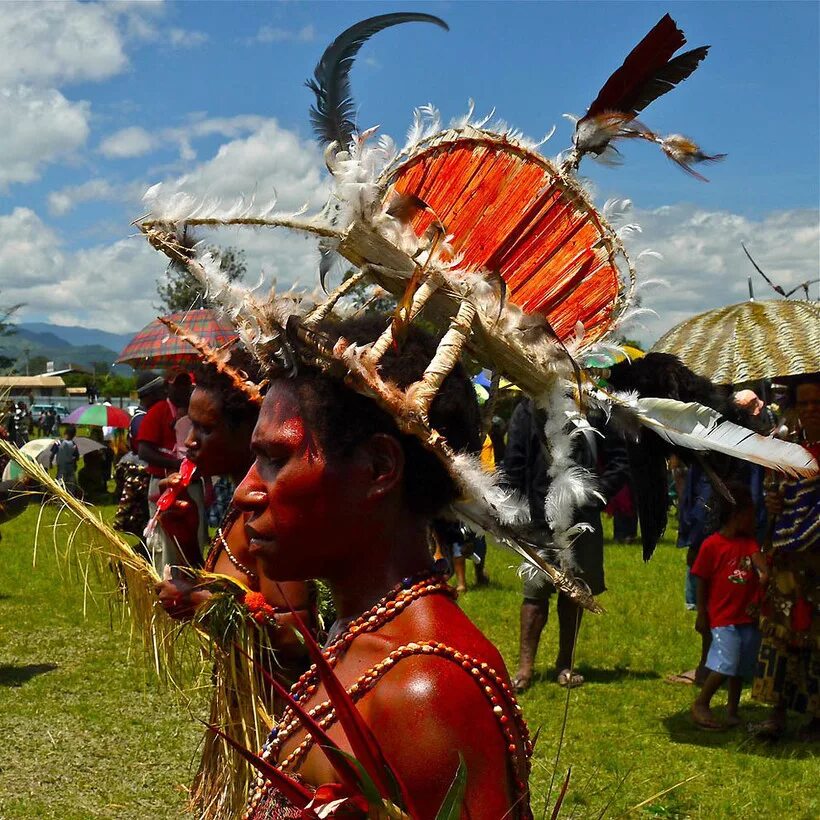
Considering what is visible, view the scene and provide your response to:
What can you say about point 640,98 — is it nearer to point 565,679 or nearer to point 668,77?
point 668,77

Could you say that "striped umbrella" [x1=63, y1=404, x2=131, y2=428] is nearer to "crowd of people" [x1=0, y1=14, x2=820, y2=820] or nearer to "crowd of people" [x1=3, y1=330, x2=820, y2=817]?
"crowd of people" [x1=3, y1=330, x2=820, y2=817]

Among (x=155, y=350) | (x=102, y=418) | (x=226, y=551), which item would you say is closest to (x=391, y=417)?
(x=226, y=551)

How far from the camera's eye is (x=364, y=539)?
1.92 metres

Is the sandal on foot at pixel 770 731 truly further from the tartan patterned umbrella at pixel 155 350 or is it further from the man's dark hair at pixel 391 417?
the man's dark hair at pixel 391 417

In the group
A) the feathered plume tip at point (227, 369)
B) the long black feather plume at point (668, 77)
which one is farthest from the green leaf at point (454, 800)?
the feathered plume tip at point (227, 369)

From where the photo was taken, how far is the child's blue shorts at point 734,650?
636cm

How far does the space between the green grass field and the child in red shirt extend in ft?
0.86

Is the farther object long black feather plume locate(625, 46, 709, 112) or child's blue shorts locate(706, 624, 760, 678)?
child's blue shorts locate(706, 624, 760, 678)

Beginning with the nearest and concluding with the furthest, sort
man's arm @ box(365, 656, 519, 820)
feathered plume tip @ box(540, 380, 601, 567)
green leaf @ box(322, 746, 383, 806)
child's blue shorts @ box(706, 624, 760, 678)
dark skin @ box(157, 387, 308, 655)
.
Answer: green leaf @ box(322, 746, 383, 806) < man's arm @ box(365, 656, 519, 820) < feathered plume tip @ box(540, 380, 601, 567) < dark skin @ box(157, 387, 308, 655) < child's blue shorts @ box(706, 624, 760, 678)

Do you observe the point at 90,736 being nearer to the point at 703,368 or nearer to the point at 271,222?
the point at 703,368

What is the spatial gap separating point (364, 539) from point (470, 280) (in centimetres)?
51

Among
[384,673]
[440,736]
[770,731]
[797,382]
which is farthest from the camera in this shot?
[770,731]

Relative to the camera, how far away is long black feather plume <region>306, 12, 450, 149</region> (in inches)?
83.9

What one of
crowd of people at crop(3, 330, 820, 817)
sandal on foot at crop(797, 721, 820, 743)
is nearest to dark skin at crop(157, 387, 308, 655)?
crowd of people at crop(3, 330, 820, 817)
